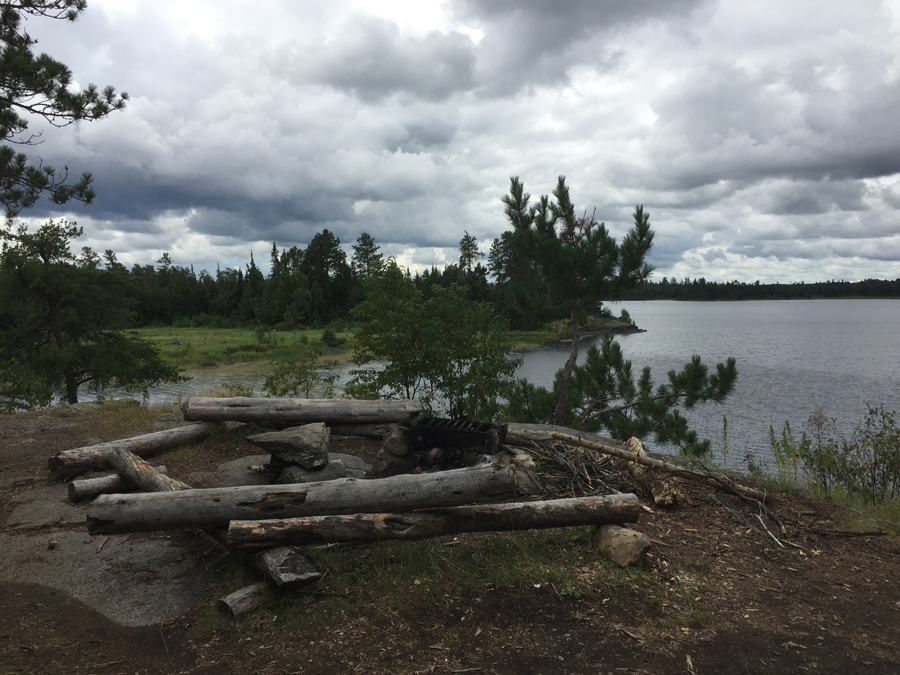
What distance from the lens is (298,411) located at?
7.95 m

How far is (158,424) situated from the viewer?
10.0m

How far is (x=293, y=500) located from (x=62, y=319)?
18.6m

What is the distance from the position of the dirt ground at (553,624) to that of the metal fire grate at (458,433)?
5.94 feet

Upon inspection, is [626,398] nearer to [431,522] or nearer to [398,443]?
[398,443]

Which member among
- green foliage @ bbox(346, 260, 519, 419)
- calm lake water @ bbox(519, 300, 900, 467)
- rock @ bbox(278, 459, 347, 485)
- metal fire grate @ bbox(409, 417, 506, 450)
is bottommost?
calm lake water @ bbox(519, 300, 900, 467)

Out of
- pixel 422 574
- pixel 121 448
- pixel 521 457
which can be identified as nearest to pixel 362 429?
pixel 521 457

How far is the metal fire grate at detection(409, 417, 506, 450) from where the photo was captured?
6.72 metres

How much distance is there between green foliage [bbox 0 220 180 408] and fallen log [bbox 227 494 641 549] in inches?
619

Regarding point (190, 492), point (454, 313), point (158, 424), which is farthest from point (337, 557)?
point (158, 424)

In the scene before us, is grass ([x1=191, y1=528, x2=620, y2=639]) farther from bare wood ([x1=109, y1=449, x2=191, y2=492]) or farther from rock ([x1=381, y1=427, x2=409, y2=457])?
rock ([x1=381, y1=427, x2=409, y2=457])

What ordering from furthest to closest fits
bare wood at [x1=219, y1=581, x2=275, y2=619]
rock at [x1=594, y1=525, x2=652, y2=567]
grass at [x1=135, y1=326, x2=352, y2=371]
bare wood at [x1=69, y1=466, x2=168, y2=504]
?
grass at [x1=135, y1=326, x2=352, y2=371] → bare wood at [x1=69, y1=466, x2=168, y2=504] → rock at [x1=594, y1=525, x2=652, y2=567] → bare wood at [x1=219, y1=581, x2=275, y2=619]

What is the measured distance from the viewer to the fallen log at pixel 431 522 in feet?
13.5

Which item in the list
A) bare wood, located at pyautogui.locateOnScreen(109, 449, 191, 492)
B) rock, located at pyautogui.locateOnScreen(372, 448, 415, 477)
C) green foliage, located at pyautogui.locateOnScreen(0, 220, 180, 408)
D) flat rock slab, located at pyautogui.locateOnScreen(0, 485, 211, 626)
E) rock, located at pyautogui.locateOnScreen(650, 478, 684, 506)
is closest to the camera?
flat rock slab, located at pyautogui.locateOnScreen(0, 485, 211, 626)

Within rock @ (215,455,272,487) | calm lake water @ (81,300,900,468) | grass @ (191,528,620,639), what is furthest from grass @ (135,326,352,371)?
grass @ (191,528,620,639)
